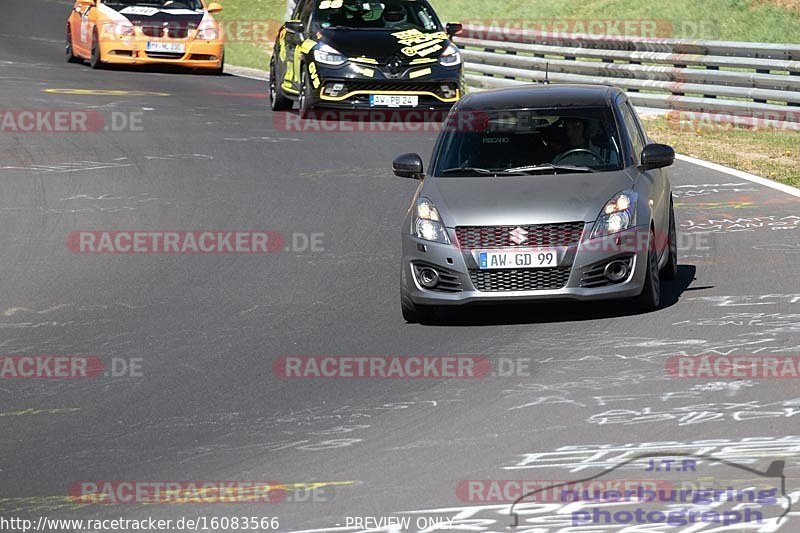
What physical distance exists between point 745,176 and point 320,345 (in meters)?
8.79

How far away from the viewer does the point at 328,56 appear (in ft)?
71.9

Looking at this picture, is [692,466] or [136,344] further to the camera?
[136,344]

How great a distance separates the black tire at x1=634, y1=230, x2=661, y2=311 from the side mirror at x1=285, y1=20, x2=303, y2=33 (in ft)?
39.9

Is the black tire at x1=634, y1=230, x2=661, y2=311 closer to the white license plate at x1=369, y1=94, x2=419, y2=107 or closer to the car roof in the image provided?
the car roof

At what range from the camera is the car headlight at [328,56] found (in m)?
21.8

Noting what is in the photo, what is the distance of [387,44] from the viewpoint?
72.4 ft

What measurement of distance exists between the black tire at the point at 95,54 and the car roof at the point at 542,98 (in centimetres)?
1668

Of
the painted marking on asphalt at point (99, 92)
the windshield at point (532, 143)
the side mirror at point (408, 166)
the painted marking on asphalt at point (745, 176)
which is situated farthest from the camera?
the painted marking on asphalt at point (99, 92)

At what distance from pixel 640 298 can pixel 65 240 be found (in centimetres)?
592

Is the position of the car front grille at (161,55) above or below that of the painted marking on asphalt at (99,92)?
above

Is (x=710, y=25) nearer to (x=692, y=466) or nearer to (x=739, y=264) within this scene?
(x=739, y=264)

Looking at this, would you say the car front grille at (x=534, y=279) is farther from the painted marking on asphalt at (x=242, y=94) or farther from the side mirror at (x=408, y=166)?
the painted marking on asphalt at (x=242, y=94)

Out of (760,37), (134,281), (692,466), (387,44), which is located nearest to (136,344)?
(134,281)

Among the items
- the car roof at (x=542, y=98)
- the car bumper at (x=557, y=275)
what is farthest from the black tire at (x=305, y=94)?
the car bumper at (x=557, y=275)
